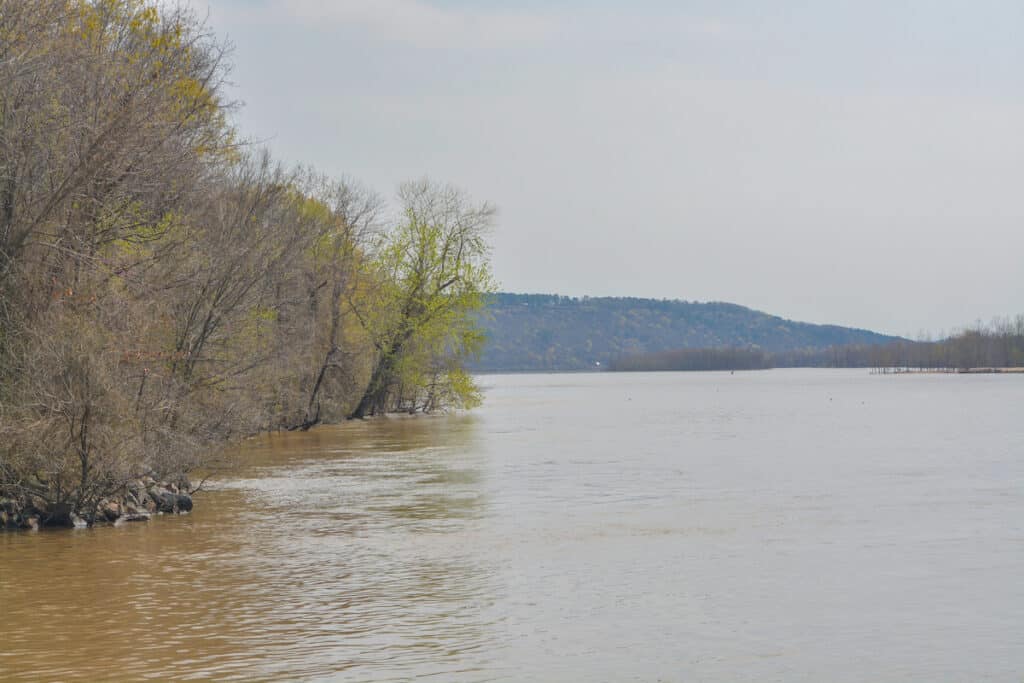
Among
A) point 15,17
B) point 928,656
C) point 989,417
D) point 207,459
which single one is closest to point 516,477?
point 207,459

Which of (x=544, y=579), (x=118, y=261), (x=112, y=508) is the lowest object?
(x=544, y=579)

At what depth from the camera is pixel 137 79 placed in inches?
987

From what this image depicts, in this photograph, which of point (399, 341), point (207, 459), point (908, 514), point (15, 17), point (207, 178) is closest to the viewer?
point (15, 17)

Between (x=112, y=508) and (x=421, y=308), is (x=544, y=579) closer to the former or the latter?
(x=112, y=508)

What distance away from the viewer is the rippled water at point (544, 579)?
512 inches

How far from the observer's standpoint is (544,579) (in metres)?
17.7

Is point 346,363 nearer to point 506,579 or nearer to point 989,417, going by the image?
point 989,417

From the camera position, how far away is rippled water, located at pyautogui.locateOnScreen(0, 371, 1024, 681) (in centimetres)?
1302

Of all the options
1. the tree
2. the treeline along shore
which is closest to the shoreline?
the treeline along shore

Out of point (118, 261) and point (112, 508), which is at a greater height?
point (118, 261)

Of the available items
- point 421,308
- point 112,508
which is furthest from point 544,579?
point 421,308

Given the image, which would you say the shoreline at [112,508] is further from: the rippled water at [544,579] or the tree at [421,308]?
the tree at [421,308]

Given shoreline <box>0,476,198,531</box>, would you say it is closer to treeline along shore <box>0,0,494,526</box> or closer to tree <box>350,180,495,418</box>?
treeline along shore <box>0,0,494,526</box>

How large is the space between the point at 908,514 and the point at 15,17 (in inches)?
735
